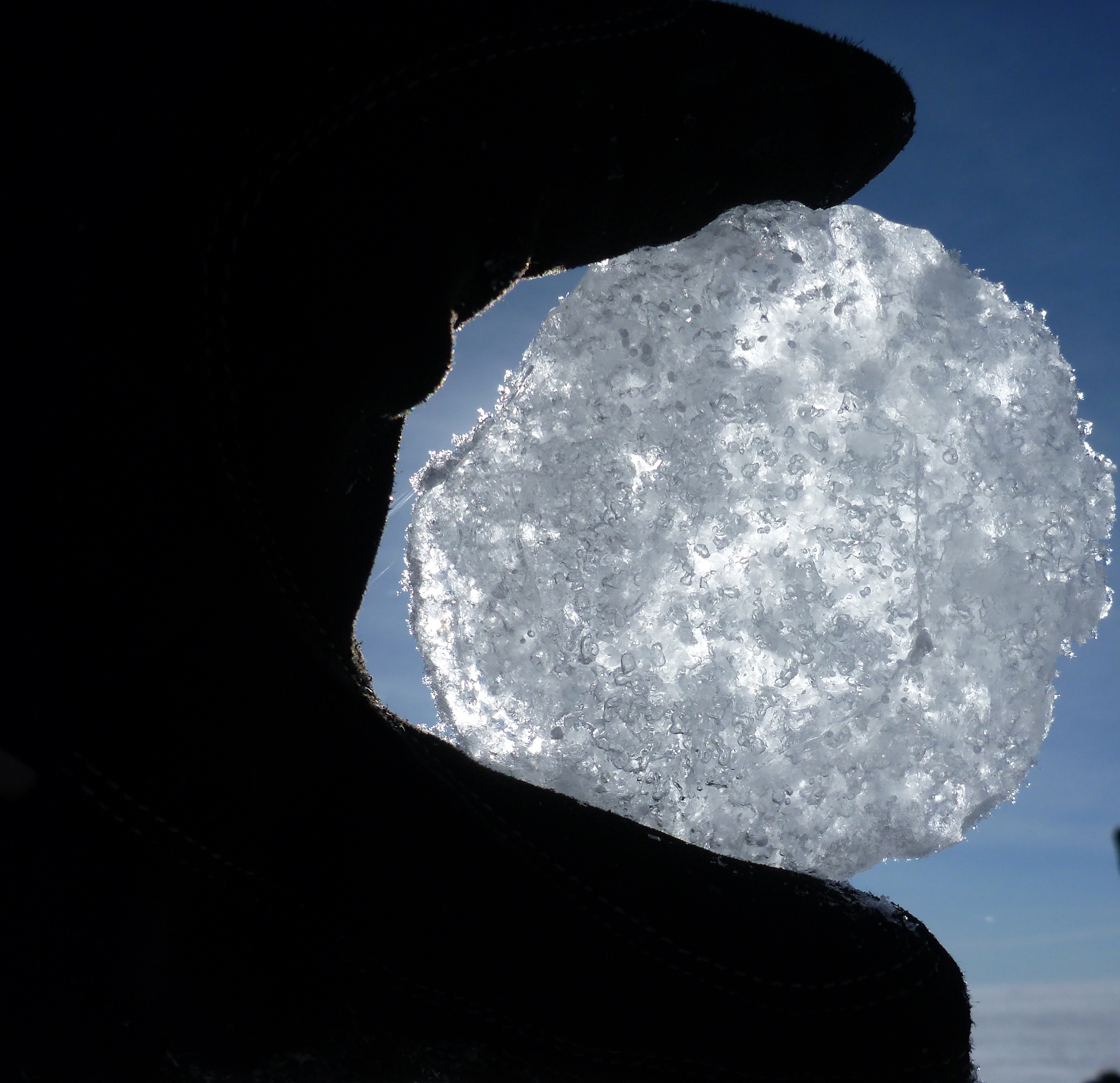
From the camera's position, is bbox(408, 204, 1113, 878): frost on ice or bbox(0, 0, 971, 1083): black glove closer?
bbox(0, 0, 971, 1083): black glove

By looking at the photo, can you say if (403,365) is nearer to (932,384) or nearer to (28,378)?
(28,378)

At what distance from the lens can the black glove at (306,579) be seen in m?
0.44

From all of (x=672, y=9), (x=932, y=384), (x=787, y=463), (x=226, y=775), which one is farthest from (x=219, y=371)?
(x=932, y=384)

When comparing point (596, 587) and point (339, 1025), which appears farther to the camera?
point (596, 587)

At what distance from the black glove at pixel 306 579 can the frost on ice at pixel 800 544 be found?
0.61ft

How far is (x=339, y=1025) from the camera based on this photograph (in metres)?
0.51

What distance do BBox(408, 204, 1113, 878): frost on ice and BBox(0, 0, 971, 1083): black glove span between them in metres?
0.19

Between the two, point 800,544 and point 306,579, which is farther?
point 800,544

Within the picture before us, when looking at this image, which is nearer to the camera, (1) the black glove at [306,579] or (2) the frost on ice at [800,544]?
(1) the black glove at [306,579]

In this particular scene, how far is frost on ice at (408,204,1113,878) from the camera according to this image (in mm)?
732

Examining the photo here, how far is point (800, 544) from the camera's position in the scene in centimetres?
73

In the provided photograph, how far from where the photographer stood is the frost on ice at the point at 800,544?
73 cm

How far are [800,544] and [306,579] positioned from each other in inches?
16.8

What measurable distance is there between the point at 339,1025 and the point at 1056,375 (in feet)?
2.64
